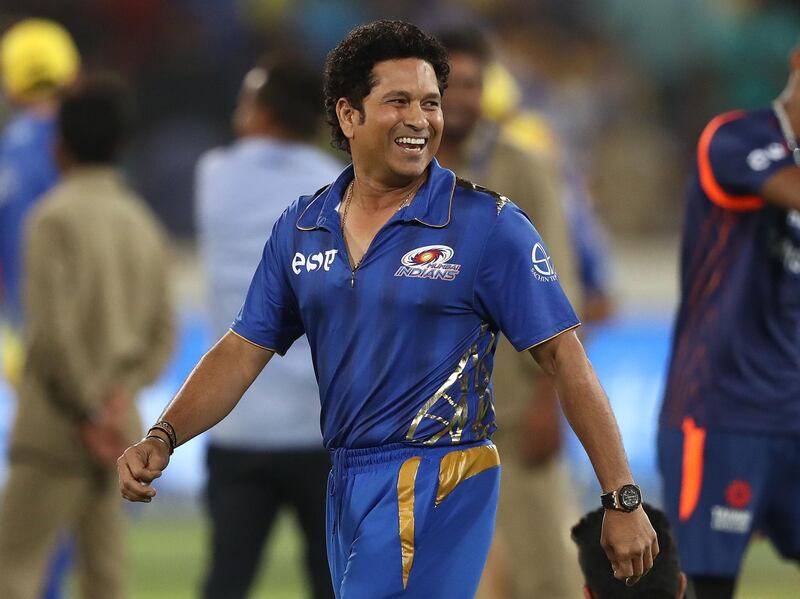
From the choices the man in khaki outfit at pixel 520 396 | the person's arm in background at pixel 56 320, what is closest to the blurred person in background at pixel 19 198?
the person's arm in background at pixel 56 320

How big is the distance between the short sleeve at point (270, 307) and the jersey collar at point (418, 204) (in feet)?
0.32

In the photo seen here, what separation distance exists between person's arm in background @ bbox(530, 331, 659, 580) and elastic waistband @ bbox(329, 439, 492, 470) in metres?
0.32

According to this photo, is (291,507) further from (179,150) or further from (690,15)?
(690,15)

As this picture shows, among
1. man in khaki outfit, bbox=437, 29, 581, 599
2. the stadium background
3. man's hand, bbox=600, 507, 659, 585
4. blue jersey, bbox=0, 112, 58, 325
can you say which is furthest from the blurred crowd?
man's hand, bbox=600, 507, 659, 585

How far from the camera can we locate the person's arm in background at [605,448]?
378 centimetres

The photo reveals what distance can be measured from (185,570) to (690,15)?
9.08 m

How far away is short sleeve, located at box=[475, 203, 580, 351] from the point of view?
12.8ft

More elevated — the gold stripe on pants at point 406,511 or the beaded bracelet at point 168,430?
the beaded bracelet at point 168,430

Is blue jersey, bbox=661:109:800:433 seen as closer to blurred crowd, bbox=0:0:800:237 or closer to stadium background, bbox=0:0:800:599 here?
stadium background, bbox=0:0:800:599

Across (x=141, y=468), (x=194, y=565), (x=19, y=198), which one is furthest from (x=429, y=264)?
(x=194, y=565)

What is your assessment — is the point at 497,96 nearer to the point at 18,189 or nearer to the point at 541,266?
the point at 18,189

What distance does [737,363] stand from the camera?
18.1ft

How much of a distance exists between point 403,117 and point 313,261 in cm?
42

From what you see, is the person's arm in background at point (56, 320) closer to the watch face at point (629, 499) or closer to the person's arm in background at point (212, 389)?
the person's arm in background at point (212, 389)
